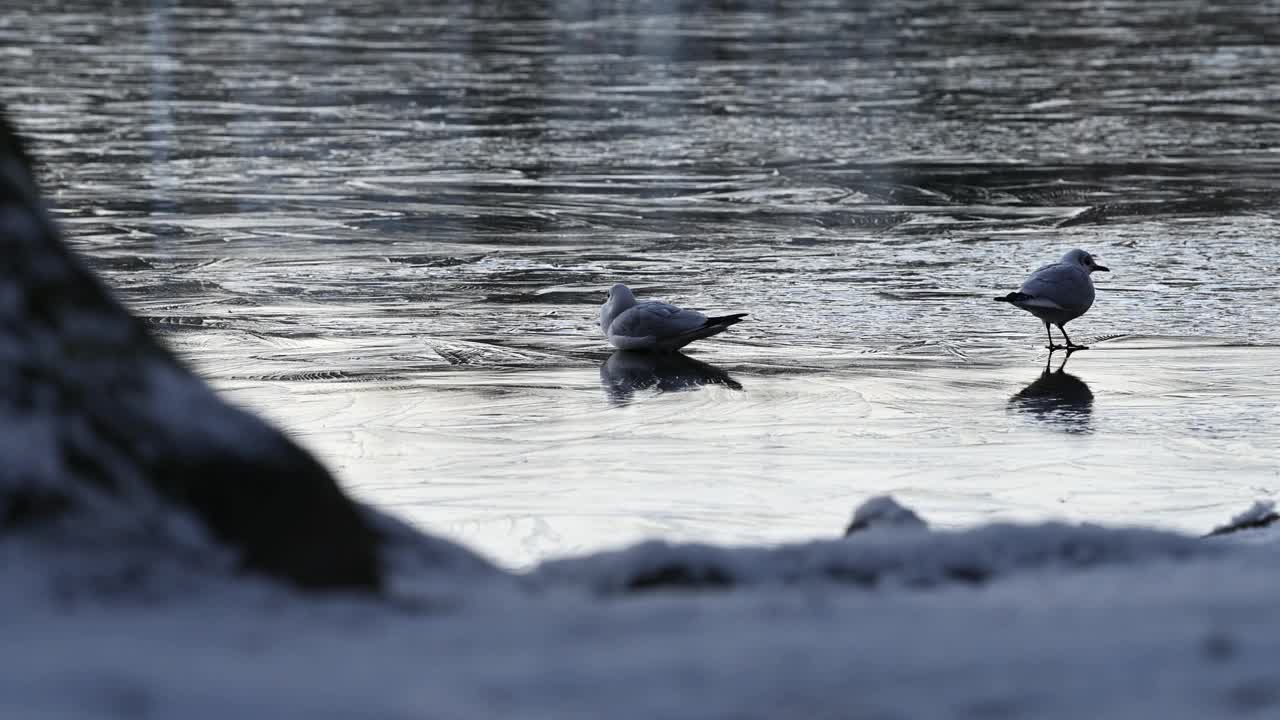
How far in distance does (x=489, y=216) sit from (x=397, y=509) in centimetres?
716

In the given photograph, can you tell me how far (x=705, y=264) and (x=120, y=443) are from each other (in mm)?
8602

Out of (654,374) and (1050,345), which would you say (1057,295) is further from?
(654,374)

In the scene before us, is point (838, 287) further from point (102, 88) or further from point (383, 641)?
point (102, 88)

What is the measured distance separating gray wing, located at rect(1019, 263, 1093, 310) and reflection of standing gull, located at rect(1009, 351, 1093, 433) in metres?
0.54

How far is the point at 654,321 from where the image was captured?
8.84 metres

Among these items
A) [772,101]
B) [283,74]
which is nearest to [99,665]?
[772,101]

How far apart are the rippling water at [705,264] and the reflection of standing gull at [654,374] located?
4 cm

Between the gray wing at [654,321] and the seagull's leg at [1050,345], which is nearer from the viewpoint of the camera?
the gray wing at [654,321]

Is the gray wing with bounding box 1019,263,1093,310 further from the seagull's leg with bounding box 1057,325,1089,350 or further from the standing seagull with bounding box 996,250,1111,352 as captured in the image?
the seagull's leg with bounding box 1057,325,1089,350

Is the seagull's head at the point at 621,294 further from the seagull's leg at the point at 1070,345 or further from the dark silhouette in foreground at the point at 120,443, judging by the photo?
the dark silhouette in foreground at the point at 120,443

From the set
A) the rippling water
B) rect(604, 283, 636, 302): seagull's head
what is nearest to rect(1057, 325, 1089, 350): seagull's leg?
the rippling water

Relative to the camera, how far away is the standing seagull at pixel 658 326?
8844 mm

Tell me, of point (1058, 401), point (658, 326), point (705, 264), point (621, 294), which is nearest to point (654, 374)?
point (658, 326)

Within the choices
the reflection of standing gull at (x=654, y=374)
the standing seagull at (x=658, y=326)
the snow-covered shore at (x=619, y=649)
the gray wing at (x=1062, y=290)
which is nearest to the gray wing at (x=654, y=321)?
the standing seagull at (x=658, y=326)
